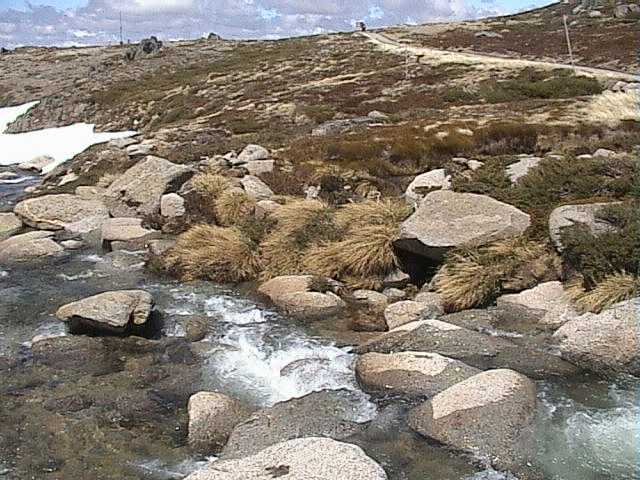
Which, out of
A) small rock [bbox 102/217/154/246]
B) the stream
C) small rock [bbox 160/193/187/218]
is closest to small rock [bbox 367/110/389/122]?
small rock [bbox 160/193/187/218]

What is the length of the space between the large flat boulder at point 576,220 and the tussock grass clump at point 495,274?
453mm

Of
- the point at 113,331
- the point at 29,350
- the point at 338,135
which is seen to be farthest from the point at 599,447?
the point at 338,135

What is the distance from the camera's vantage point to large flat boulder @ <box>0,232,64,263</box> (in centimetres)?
1934

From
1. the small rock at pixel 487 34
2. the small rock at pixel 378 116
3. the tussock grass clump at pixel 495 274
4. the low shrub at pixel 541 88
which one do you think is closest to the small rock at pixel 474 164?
the tussock grass clump at pixel 495 274

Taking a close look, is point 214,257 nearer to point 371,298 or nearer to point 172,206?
point 371,298

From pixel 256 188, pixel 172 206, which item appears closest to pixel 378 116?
pixel 256 188

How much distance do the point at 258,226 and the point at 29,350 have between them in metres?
7.58

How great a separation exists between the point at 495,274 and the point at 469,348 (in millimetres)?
2938

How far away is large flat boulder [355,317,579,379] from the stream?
0.50 m

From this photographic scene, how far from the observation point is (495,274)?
564 inches

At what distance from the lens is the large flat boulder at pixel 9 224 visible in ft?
74.7

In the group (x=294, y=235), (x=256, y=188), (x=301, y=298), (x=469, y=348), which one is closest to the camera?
(x=469, y=348)

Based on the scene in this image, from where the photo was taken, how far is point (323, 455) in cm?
827

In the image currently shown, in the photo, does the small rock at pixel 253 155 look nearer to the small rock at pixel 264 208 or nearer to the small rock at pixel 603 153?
the small rock at pixel 264 208
